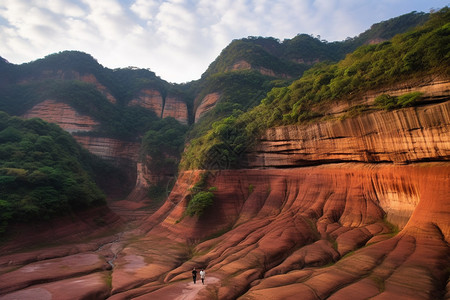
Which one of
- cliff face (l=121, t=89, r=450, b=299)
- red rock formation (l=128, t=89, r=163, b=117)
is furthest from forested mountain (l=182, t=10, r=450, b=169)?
red rock formation (l=128, t=89, r=163, b=117)

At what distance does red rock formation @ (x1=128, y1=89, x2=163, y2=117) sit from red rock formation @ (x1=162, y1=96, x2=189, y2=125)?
2630mm

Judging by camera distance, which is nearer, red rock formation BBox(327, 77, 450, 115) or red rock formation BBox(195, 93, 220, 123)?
Answer: red rock formation BBox(327, 77, 450, 115)

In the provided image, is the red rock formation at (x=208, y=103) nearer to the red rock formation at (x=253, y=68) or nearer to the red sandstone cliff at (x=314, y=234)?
the red rock formation at (x=253, y=68)

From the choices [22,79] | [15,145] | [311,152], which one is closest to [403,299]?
[311,152]

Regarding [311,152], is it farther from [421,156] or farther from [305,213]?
[421,156]

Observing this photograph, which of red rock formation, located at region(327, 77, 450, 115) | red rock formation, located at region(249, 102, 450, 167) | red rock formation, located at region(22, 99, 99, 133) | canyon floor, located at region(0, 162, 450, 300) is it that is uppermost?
red rock formation, located at region(22, 99, 99, 133)

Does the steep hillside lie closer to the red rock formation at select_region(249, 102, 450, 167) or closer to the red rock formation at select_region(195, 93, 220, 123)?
the red rock formation at select_region(249, 102, 450, 167)

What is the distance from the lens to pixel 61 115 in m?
63.8

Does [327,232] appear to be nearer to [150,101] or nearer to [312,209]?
[312,209]

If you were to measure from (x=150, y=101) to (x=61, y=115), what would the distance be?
2864 cm

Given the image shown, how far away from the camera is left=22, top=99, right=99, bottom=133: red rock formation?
2478 inches

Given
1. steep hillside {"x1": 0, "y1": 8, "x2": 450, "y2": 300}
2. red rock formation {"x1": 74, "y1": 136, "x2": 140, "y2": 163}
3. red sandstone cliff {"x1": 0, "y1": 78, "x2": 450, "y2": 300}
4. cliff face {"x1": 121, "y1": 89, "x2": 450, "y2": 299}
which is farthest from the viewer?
red rock formation {"x1": 74, "y1": 136, "x2": 140, "y2": 163}

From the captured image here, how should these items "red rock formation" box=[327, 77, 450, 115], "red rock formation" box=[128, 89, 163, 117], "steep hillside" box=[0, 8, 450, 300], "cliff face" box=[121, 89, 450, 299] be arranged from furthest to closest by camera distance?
"red rock formation" box=[128, 89, 163, 117]
"red rock formation" box=[327, 77, 450, 115]
"steep hillside" box=[0, 8, 450, 300]
"cliff face" box=[121, 89, 450, 299]

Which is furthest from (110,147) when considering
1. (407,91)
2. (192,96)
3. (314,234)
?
(407,91)
